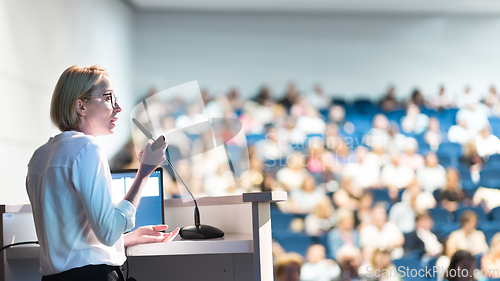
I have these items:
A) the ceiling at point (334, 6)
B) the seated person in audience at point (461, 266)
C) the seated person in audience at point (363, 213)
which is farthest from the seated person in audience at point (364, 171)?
the ceiling at point (334, 6)

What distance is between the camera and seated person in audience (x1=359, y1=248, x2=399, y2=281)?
328cm

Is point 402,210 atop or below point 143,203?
below

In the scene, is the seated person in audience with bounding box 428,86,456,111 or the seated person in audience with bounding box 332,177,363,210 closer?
the seated person in audience with bounding box 332,177,363,210

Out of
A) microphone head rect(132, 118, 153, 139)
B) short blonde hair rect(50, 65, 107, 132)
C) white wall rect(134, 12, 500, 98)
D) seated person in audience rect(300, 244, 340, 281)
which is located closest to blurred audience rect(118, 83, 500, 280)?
seated person in audience rect(300, 244, 340, 281)

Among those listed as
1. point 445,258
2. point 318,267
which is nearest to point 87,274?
point 318,267

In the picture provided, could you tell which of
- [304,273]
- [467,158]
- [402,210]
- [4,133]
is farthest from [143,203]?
[467,158]

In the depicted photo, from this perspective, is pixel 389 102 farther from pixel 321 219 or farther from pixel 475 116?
pixel 321 219

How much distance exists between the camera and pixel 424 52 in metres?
3.77

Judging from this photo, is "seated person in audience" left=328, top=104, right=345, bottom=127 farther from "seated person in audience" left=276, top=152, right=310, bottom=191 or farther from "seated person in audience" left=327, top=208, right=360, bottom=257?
"seated person in audience" left=327, top=208, right=360, bottom=257

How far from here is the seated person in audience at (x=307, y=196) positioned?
3.55 metres

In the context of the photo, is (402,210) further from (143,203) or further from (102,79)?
(102,79)

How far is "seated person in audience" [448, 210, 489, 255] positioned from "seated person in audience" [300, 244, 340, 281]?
3.00 ft

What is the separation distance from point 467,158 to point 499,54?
3.02 feet

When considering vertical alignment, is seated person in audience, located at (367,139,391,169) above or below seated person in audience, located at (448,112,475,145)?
below
